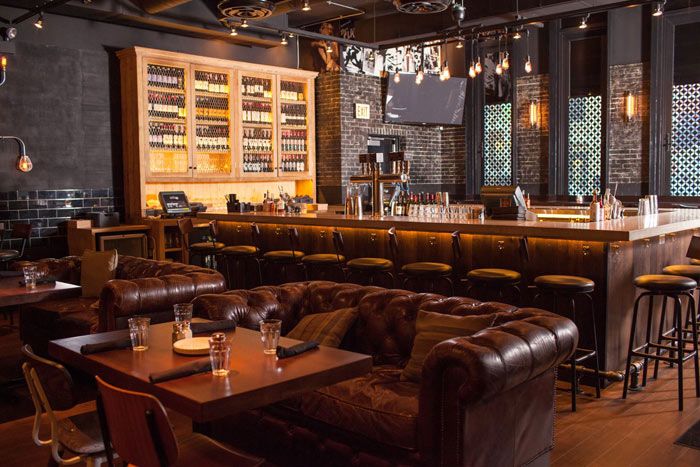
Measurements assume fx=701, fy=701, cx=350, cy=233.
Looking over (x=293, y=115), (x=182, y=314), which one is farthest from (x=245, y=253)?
(x=182, y=314)

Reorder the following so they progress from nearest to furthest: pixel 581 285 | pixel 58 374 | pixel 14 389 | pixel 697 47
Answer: pixel 58 374 < pixel 581 285 < pixel 14 389 < pixel 697 47

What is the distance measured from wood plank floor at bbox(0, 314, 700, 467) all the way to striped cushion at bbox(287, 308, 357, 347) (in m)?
0.98

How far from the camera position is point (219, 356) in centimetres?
269

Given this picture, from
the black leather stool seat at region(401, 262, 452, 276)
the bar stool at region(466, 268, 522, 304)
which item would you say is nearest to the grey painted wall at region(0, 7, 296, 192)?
the black leather stool seat at region(401, 262, 452, 276)

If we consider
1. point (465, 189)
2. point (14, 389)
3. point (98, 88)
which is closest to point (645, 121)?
point (465, 189)

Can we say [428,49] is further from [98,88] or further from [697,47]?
[98,88]

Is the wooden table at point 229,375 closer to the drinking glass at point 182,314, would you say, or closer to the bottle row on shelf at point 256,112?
the drinking glass at point 182,314

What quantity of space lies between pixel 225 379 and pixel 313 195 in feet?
29.8

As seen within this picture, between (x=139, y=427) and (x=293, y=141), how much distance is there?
30.4 feet

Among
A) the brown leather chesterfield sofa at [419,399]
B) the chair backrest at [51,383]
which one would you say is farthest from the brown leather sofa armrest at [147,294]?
the chair backrest at [51,383]

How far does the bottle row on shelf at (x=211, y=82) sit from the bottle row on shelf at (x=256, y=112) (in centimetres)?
40

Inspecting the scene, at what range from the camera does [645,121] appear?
10461 millimetres

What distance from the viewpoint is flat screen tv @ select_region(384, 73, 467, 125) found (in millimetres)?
11984

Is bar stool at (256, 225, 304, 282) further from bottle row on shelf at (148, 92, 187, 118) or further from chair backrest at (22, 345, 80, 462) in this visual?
chair backrest at (22, 345, 80, 462)
